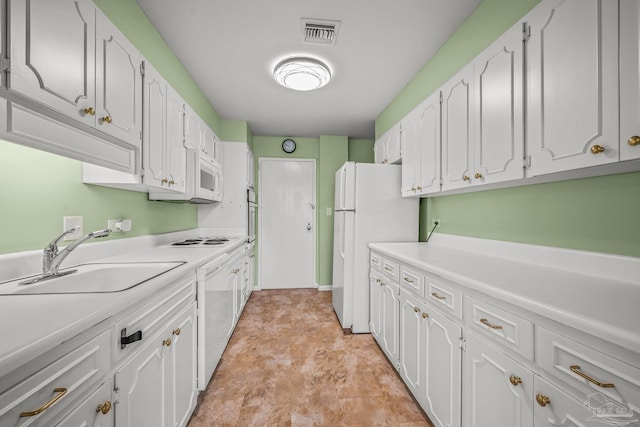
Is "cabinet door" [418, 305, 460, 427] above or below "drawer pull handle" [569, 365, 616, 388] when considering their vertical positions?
below

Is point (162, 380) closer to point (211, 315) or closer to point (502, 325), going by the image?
point (211, 315)

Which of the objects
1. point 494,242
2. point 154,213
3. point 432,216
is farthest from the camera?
point 432,216

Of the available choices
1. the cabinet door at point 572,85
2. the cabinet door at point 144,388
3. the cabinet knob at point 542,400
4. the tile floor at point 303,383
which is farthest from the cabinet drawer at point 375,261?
the cabinet door at point 144,388

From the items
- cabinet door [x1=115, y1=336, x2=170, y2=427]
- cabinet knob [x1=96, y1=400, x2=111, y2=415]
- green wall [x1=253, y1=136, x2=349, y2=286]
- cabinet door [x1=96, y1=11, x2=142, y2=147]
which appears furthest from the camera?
green wall [x1=253, y1=136, x2=349, y2=286]

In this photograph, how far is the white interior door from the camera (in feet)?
13.1

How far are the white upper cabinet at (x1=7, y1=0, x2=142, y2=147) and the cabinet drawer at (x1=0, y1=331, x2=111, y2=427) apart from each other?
806 millimetres

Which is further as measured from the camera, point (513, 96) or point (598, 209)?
point (513, 96)

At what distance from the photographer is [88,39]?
1.06 m

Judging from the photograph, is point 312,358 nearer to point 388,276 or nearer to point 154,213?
point 388,276

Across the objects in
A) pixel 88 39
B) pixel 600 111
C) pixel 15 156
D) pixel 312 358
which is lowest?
pixel 312 358

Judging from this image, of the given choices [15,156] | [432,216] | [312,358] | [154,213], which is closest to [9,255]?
[15,156]

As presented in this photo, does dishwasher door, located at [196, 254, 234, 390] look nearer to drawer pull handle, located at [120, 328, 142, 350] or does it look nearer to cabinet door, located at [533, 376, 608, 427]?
drawer pull handle, located at [120, 328, 142, 350]

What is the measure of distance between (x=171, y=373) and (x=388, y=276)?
149cm

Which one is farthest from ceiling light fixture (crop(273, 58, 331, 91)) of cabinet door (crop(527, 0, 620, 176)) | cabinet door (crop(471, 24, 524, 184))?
cabinet door (crop(527, 0, 620, 176))
